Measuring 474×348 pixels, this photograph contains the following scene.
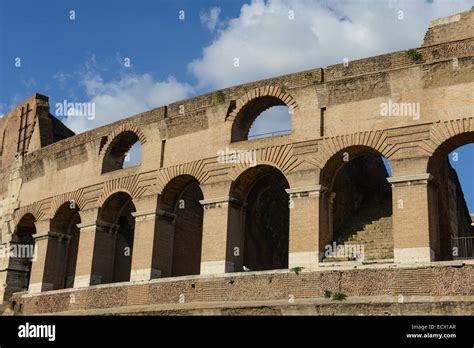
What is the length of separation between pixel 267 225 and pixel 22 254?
764 centimetres

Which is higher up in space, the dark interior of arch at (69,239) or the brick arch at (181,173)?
the brick arch at (181,173)

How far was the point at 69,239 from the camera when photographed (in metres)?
19.3

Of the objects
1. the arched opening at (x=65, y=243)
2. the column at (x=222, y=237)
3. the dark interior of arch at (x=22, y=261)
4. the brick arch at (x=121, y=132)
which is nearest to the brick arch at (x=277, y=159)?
the column at (x=222, y=237)

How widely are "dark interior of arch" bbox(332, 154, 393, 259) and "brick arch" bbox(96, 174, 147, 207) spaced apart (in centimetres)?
502

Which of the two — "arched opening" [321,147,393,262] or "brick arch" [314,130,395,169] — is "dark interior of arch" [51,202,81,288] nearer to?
"arched opening" [321,147,393,262]

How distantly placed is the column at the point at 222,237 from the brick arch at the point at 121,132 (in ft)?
10.1

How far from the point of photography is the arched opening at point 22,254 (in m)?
19.7

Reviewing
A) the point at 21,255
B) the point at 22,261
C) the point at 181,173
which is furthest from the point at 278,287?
the point at 21,255

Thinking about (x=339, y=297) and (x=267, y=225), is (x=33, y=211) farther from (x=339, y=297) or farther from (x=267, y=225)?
(x=339, y=297)

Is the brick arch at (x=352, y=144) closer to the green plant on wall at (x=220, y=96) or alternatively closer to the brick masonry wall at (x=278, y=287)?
the brick masonry wall at (x=278, y=287)

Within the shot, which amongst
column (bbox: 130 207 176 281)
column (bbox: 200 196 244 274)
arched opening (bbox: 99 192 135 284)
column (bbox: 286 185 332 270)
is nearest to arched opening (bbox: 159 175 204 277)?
column (bbox: 130 207 176 281)

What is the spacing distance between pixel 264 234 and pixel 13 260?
771 cm
